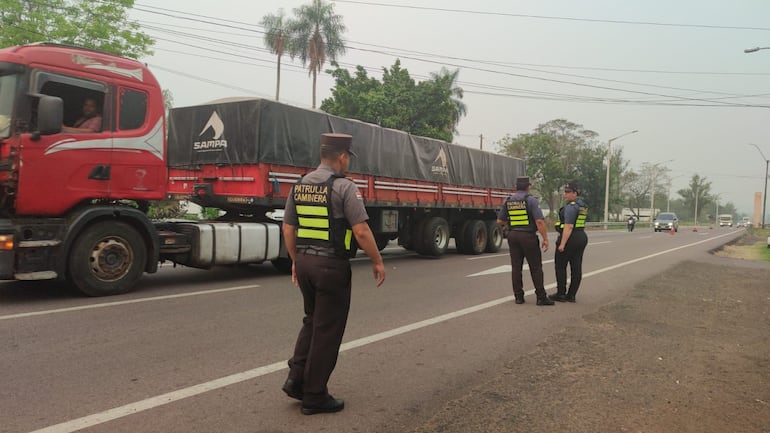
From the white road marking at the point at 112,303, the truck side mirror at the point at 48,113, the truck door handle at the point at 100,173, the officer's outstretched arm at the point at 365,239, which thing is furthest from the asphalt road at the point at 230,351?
the truck side mirror at the point at 48,113

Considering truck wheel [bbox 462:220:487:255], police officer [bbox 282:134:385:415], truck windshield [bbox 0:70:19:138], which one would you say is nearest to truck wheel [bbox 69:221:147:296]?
truck windshield [bbox 0:70:19:138]

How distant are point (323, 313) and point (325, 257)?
1.19ft

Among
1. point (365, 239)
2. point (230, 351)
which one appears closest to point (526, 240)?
point (230, 351)

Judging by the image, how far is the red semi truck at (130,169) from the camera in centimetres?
629

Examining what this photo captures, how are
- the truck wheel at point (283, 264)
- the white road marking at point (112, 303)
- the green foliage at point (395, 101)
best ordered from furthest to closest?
the green foliage at point (395, 101) → the truck wheel at point (283, 264) → the white road marking at point (112, 303)

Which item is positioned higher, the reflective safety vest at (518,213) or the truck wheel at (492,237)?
the reflective safety vest at (518,213)

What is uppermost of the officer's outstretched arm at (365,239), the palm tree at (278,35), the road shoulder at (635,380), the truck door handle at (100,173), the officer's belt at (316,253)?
the palm tree at (278,35)

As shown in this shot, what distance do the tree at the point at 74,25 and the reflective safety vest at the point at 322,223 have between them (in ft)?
62.6

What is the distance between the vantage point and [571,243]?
7938 millimetres

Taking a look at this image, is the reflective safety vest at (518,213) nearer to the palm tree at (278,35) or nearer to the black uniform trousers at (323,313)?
the black uniform trousers at (323,313)

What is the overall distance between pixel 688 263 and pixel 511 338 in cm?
1069

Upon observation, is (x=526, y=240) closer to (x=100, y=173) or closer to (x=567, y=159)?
(x=100, y=173)

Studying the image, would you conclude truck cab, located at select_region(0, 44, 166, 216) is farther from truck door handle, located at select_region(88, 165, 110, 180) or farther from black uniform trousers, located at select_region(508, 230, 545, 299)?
black uniform trousers, located at select_region(508, 230, 545, 299)

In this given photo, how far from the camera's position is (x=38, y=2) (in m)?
19.3
